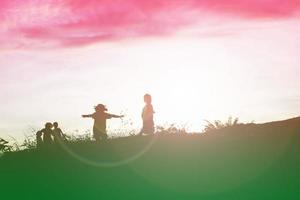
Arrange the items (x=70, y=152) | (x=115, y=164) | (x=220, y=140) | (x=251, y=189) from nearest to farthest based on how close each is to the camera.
A: (x=251, y=189), (x=220, y=140), (x=115, y=164), (x=70, y=152)

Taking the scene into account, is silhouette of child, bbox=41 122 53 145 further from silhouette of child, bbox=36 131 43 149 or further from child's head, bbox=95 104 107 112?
child's head, bbox=95 104 107 112

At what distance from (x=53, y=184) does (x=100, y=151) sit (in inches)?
63.8

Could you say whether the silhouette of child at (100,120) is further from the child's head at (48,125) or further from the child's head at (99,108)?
the child's head at (48,125)

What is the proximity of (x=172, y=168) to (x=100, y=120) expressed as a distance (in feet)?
15.1

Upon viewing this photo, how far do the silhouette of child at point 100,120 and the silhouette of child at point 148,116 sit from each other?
147 cm

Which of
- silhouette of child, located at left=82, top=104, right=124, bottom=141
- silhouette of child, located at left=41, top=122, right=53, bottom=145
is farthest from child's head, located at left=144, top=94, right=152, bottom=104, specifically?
silhouette of child, located at left=41, top=122, right=53, bottom=145

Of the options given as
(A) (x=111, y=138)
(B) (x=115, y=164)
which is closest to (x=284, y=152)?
(B) (x=115, y=164)

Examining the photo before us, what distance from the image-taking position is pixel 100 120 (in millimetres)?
21516

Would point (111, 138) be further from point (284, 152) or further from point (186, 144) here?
point (284, 152)

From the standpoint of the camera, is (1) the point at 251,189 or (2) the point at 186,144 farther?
(2) the point at 186,144

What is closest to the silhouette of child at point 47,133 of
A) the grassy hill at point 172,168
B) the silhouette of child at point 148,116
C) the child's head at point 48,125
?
the child's head at point 48,125

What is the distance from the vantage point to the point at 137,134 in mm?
Result: 20531

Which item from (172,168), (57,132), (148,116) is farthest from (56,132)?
(172,168)

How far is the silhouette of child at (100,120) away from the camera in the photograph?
69.4 ft
